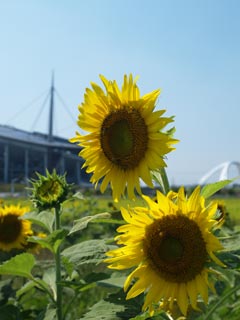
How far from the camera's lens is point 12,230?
9.70ft

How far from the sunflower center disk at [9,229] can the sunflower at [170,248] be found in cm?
A: 165

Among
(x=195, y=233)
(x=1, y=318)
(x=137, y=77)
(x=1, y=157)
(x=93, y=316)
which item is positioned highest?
(x=1, y=157)

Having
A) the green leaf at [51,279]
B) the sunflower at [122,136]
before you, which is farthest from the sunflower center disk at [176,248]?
the green leaf at [51,279]

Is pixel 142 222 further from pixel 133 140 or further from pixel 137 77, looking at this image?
pixel 137 77

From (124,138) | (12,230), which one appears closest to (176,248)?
(124,138)

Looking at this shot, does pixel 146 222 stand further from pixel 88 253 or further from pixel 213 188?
pixel 88 253

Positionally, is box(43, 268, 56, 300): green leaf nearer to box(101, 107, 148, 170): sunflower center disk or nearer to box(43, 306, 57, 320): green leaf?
box(43, 306, 57, 320): green leaf

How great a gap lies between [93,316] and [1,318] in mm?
790

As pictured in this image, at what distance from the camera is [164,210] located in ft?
4.48

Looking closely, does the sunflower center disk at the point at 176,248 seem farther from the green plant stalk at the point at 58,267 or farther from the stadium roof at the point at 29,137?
the stadium roof at the point at 29,137

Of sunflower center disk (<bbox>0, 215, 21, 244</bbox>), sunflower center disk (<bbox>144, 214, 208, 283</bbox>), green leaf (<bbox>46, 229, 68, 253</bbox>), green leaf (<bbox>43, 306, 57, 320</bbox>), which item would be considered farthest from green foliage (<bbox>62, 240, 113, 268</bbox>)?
sunflower center disk (<bbox>0, 215, 21, 244</bbox>)

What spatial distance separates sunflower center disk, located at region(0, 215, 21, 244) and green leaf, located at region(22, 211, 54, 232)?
0.71m

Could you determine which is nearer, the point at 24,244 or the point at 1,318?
the point at 1,318

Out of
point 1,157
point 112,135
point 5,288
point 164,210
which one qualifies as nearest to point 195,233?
point 164,210
